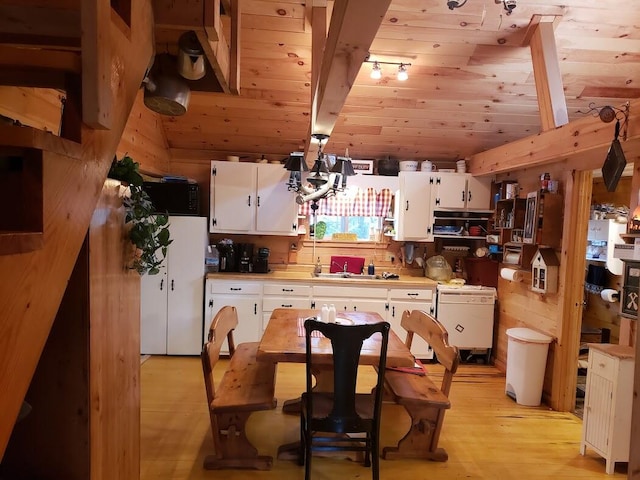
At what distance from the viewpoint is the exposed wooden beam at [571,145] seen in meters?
2.71

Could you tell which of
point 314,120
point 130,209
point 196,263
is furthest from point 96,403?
point 196,263

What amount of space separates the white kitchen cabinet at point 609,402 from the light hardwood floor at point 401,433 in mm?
167

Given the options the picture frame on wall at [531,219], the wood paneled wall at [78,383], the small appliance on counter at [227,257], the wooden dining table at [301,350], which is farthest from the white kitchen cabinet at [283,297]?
the wood paneled wall at [78,383]

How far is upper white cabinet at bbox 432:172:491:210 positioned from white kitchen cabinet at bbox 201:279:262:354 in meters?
2.35

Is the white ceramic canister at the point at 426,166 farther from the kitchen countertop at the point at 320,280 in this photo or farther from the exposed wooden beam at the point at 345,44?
the exposed wooden beam at the point at 345,44

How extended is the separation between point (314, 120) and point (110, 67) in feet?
5.53

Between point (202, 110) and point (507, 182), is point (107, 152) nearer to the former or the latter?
point (202, 110)

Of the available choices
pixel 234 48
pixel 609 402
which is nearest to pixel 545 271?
pixel 609 402

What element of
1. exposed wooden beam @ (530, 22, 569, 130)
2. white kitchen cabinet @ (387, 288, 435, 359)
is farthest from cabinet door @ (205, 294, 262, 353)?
exposed wooden beam @ (530, 22, 569, 130)

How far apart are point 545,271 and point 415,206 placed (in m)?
1.58

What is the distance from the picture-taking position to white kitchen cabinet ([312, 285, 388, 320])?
4500 millimetres

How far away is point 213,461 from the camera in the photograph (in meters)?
2.53

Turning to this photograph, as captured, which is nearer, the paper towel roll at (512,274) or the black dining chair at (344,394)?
the black dining chair at (344,394)

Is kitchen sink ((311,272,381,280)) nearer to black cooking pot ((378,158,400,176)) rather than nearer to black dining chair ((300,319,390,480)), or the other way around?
black cooking pot ((378,158,400,176))
